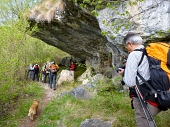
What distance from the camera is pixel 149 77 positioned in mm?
2926

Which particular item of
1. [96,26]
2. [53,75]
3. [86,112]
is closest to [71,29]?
[96,26]

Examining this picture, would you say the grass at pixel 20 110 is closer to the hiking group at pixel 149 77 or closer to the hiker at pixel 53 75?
the hiker at pixel 53 75

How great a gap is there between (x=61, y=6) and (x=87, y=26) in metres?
1.85

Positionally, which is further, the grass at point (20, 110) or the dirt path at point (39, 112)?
the grass at point (20, 110)

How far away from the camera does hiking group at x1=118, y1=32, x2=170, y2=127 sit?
274cm

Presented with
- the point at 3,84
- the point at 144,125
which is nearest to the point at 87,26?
the point at 3,84

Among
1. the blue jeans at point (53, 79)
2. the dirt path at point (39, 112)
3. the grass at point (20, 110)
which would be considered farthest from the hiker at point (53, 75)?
the grass at point (20, 110)

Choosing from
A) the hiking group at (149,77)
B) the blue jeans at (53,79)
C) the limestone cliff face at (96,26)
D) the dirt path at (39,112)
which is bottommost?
the dirt path at (39,112)

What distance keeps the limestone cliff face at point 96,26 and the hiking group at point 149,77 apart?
10.5ft

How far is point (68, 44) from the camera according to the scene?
53.0 feet

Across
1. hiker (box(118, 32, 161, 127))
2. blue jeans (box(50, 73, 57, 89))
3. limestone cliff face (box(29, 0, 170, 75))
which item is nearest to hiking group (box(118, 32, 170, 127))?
hiker (box(118, 32, 161, 127))

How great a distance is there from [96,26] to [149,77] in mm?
8749

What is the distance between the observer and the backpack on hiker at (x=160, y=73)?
107 inches

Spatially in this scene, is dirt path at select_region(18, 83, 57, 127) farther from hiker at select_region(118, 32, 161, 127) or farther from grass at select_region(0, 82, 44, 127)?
hiker at select_region(118, 32, 161, 127)
